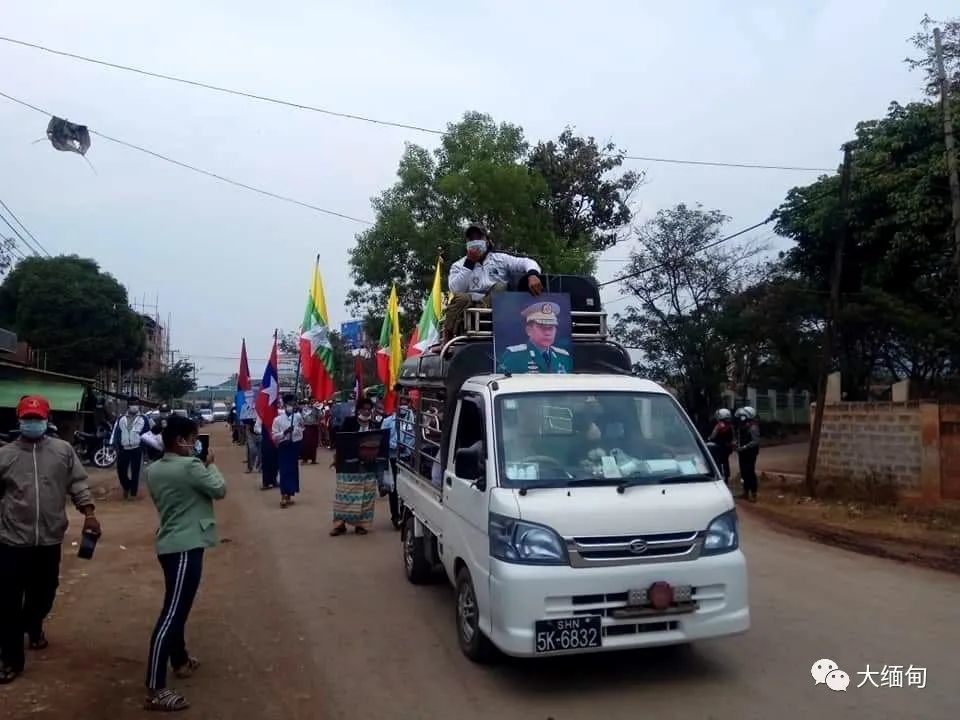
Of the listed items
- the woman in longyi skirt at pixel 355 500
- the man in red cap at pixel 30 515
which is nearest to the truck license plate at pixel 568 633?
the man in red cap at pixel 30 515

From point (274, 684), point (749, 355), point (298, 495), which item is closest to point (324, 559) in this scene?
point (274, 684)

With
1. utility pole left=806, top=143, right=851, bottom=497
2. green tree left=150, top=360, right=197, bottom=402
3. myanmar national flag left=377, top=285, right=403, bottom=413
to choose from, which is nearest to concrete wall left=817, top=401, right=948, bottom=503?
utility pole left=806, top=143, right=851, bottom=497

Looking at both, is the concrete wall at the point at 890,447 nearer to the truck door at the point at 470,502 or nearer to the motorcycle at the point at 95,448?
the truck door at the point at 470,502

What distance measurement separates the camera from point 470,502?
20.3 ft

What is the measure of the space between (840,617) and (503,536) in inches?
135

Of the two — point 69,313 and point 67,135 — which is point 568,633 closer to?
point 67,135

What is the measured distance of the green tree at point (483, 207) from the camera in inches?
965

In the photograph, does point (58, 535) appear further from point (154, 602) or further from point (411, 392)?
point (411, 392)

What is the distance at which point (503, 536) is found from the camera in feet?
18.2

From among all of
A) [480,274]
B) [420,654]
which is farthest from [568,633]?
[480,274]

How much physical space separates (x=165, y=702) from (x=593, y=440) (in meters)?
3.13

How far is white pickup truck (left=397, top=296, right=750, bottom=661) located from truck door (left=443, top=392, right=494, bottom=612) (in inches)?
0.5

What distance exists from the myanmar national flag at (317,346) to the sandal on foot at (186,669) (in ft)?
33.8

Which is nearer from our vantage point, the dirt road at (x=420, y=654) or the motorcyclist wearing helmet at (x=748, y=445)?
the dirt road at (x=420, y=654)
